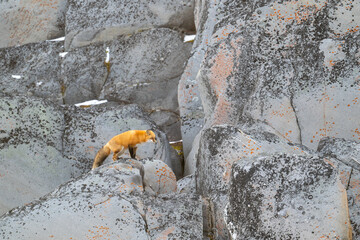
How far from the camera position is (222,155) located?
5578mm

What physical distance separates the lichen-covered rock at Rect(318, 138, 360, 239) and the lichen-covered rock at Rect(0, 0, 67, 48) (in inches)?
329

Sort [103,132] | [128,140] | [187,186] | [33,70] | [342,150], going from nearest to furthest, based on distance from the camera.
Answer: [342,150] < [187,186] < [128,140] < [103,132] < [33,70]

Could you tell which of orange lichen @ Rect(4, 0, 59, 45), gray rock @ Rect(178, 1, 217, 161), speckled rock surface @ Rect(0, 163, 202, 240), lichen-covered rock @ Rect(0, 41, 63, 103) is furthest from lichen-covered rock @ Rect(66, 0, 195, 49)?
speckled rock surface @ Rect(0, 163, 202, 240)

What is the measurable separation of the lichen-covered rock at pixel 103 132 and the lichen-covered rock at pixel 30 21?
13.2ft

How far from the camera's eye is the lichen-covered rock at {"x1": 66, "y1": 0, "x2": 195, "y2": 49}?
11.3 metres

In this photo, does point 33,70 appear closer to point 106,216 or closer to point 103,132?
point 103,132

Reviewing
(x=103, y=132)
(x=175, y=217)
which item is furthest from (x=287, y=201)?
(x=103, y=132)

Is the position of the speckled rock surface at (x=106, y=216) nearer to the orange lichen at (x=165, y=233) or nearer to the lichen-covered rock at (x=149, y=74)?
the orange lichen at (x=165, y=233)

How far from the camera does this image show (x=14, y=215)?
16.5ft

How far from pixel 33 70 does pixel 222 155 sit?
7.61 m

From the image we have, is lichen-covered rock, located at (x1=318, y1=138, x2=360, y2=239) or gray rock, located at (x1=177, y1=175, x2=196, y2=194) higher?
lichen-covered rock, located at (x1=318, y1=138, x2=360, y2=239)

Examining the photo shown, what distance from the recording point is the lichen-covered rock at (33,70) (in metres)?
11.8

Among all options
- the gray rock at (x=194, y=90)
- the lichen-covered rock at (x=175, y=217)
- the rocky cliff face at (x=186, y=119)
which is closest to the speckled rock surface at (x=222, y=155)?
the rocky cliff face at (x=186, y=119)

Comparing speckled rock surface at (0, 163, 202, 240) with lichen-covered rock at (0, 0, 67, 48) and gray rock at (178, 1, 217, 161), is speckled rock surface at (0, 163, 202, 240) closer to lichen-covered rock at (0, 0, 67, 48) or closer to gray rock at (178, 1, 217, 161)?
gray rock at (178, 1, 217, 161)
